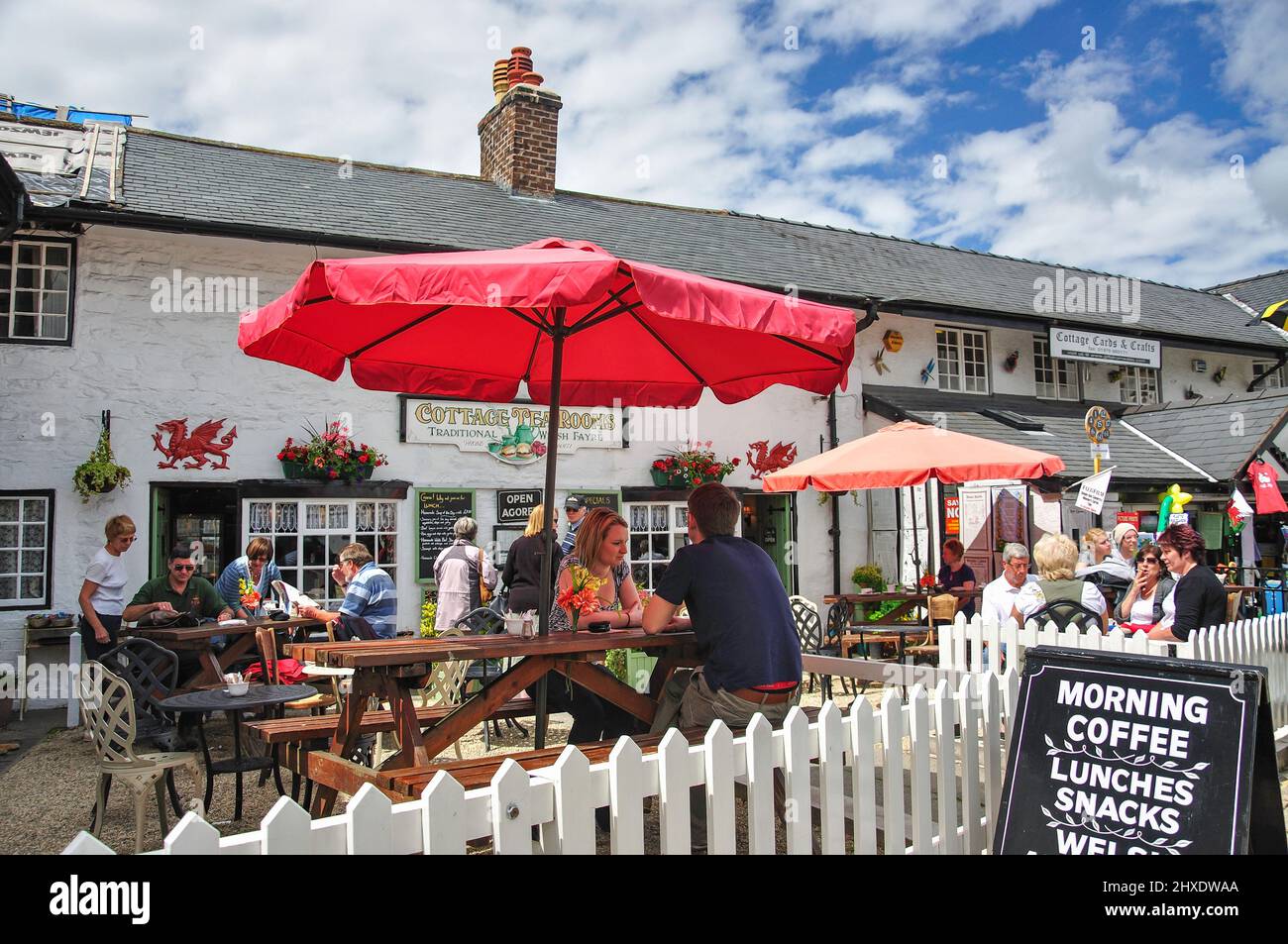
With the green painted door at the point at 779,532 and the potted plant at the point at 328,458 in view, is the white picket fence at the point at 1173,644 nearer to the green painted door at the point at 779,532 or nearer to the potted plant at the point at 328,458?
the green painted door at the point at 779,532

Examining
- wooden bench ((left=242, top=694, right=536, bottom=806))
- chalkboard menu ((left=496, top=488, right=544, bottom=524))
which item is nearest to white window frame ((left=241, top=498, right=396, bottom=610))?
chalkboard menu ((left=496, top=488, right=544, bottom=524))

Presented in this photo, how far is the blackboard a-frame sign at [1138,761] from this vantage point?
2832 mm

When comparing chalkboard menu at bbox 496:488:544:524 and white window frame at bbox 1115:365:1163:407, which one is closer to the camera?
chalkboard menu at bbox 496:488:544:524

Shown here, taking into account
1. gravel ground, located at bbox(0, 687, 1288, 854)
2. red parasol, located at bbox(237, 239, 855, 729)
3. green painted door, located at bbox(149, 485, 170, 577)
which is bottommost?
gravel ground, located at bbox(0, 687, 1288, 854)

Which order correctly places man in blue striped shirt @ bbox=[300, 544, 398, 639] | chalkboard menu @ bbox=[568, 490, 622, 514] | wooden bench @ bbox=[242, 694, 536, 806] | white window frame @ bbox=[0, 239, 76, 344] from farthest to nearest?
chalkboard menu @ bbox=[568, 490, 622, 514] → white window frame @ bbox=[0, 239, 76, 344] → man in blue striped shirt @ bbox=[300, 544, 398, 639] → wooden bench @ bbox=[242, 694, 536, 806]

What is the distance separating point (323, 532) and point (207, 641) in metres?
3.25

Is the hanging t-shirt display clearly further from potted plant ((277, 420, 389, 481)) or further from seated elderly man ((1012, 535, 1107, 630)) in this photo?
potted plant ((277, 420, 389, 481))

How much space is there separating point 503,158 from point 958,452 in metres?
9.04

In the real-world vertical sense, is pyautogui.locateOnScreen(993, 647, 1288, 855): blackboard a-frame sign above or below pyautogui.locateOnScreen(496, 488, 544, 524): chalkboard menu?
below

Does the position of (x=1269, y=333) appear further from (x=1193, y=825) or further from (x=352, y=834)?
(x=352, y=834)

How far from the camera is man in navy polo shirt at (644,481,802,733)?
4.10m

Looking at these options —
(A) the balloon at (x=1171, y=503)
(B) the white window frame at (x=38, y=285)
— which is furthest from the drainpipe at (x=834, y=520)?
(B) the white window frame at (x=38, y=285)

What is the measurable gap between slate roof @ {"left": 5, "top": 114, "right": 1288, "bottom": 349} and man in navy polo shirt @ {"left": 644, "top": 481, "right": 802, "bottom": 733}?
751cm
